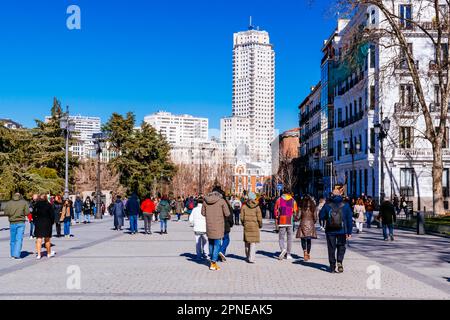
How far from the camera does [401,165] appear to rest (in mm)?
46625

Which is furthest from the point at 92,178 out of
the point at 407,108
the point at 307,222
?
the point at 307,222

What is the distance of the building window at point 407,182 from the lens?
46.6 meters

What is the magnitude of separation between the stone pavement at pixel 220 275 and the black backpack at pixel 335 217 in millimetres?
985

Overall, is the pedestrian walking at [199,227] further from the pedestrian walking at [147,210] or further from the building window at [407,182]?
the building window at [407,182]

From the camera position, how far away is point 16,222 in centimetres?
1562

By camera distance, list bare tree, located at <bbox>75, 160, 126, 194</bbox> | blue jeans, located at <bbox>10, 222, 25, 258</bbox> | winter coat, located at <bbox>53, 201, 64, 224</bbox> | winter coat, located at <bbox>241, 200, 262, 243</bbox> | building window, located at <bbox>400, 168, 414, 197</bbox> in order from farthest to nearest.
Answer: bare tree, located at <bbox>75, 160, 126, 194</bbox>, building window, located at <bbox>400, 168, 414, 197</bbox>, winter coat, located at <bbox>53, 201, 64, 224</bbox>, blue jeans, located at <bbox>10, 222, 25, 258</bbox>, winter coat, located at <bbox>241, 200, 262, 243</bbox>

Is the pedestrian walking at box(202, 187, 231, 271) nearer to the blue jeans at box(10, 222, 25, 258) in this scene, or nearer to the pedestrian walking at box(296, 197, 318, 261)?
the pedestrian walking at box(296, 197, 318, 261)

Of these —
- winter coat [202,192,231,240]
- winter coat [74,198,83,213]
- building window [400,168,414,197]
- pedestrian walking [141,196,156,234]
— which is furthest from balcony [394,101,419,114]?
winter coat [202,192,231,240]

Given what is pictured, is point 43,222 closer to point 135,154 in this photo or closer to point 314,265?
point 314,265

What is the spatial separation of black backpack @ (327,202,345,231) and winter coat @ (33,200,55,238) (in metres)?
7.49

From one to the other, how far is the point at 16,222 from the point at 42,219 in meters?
0.69

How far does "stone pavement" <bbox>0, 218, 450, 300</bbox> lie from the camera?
9.71 metres

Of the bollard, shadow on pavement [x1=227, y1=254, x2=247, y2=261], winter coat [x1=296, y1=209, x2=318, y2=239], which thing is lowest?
shadow on pavement [x1=227, y1=254, x2=247, y2=261]
